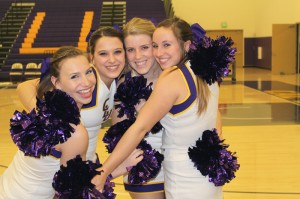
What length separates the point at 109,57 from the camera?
2.32 metres

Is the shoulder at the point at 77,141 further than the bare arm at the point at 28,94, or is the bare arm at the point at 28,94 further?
the bare arm at the point at 28,94

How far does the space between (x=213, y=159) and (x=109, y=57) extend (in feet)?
2.43

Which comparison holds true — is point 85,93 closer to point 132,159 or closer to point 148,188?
point 132,159

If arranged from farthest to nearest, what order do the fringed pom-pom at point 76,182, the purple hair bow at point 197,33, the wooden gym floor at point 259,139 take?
the wooden gym floor at point 259,139 < the purple hair bow at point 197,33 < the fringed pom-pom at point 76,182

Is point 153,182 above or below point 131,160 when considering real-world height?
below

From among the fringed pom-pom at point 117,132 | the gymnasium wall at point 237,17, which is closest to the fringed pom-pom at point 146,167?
the fringed pom-pom at point 117,132

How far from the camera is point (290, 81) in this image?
1387cm

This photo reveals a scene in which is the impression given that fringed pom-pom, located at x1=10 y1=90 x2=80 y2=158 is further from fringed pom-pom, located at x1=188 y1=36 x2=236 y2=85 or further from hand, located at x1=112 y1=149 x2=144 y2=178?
fringed pom-pom, located at x1=188 y1=36 x2=236 y2=85

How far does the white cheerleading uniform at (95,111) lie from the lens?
224cm

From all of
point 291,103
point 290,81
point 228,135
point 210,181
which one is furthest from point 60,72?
point 290,81

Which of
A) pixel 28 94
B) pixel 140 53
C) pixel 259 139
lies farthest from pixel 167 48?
pixel 259 139

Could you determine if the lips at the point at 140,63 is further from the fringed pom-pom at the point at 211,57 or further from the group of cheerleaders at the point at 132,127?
the fringed pom-pom at the point at 211,57

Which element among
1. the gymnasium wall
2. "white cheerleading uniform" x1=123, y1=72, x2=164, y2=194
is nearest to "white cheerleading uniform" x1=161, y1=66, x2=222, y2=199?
"white cheerleading uniform" x1=123, y1=72, x2=164, y2=194

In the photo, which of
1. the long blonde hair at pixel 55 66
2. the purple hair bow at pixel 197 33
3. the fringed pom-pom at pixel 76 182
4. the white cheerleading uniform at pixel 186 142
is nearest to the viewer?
the fringed pom-pom at pixel 76 182
